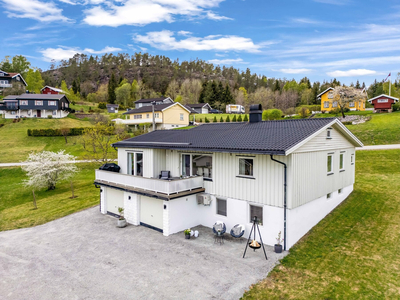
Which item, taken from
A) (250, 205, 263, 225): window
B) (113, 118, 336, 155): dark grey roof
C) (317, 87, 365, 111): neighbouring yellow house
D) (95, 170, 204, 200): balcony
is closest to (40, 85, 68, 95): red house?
(317, 87, 365, 111): neighbouring yellow house

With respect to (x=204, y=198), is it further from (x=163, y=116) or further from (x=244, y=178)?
(x=163, y=116)

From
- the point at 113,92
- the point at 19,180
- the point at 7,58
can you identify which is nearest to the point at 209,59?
the point at 113,92

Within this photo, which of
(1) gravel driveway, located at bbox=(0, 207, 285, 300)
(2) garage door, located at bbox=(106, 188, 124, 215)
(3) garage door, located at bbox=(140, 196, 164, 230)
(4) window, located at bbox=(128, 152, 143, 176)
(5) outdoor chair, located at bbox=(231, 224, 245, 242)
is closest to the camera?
(1) gravel driveway, located at bbox=(0, 207, 285, 300)

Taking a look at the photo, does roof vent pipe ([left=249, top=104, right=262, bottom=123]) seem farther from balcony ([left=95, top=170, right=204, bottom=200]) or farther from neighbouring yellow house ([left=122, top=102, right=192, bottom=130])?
neighbouring yellow house ([left=122, top=102, right=192, bottom=130])

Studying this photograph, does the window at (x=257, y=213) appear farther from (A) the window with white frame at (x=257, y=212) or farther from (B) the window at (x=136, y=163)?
(B) the window at (x=136, y=163)

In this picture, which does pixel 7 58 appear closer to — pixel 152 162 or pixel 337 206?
pixel 152 162

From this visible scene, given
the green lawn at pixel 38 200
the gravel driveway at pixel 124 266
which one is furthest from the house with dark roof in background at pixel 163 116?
the gravel driveway at pixel 124 266

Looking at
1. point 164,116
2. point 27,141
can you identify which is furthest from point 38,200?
point 164,116
